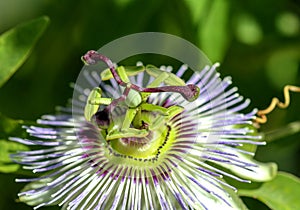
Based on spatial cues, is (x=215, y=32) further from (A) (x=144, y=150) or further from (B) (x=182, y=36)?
(A) (x=144, y=150)

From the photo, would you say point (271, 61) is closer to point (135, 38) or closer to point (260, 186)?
point (135, 38)

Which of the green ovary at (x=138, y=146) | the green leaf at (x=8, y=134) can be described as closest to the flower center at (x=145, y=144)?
the green ovary at (x=138, y=146)

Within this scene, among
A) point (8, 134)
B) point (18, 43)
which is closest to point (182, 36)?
point (18, 43)

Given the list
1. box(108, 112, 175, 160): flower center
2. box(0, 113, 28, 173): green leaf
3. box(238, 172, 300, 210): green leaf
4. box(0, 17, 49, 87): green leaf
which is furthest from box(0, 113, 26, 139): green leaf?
box(238, 172, 300, 210): green leaf

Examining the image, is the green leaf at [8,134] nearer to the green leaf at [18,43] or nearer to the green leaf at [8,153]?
the green leaf at [8,153]

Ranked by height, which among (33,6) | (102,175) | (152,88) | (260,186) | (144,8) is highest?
(33,6)

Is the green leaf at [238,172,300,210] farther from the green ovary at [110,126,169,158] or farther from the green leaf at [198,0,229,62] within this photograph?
the green leaf at [198,0,229,62]

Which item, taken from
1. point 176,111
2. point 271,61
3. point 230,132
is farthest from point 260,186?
point 271,61
